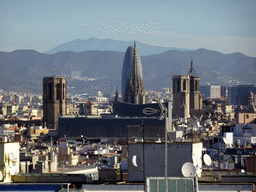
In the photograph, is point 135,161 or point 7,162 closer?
point 135,161

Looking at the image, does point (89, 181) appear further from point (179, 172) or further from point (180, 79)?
point (180, 79)

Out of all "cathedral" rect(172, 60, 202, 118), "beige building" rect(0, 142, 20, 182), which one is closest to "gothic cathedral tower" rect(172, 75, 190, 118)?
"cathedral" rect(172, 60, 202, 118)

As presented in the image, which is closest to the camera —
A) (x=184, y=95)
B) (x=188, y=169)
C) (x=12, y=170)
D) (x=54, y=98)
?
(x=188, y=169)

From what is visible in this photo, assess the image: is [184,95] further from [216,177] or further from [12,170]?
[216,177]

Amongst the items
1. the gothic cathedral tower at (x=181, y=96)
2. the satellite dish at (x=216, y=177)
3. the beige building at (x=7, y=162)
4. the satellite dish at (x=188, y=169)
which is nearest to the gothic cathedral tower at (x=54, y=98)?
the gothic cathedral tower at (x=181, y=96)

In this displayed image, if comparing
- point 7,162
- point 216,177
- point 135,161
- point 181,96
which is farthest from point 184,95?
point 216,177

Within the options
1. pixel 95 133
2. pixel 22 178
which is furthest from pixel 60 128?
pixel 22 178
